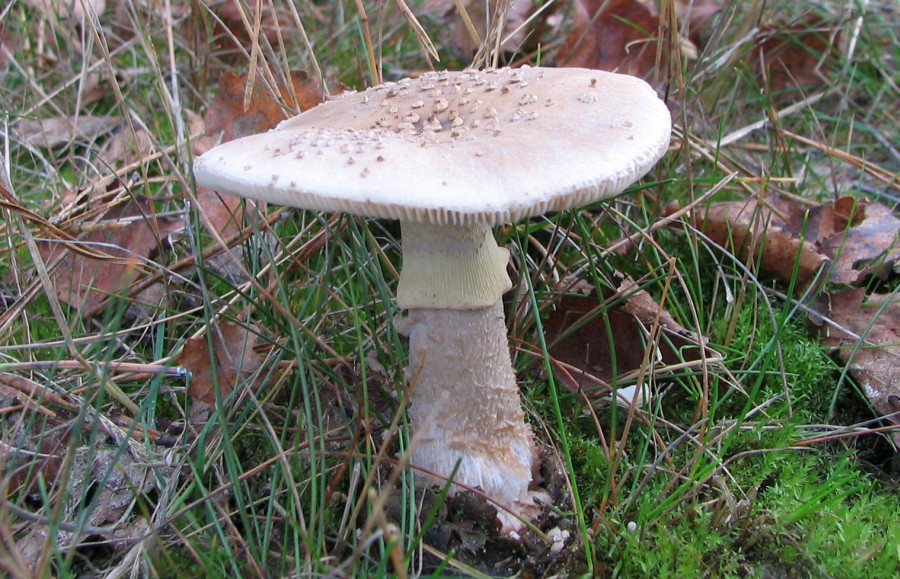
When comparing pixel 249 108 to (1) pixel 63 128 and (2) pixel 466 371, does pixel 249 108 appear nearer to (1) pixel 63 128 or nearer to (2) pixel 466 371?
(1) pixel 63 128

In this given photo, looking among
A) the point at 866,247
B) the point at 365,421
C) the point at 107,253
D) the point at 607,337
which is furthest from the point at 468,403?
the point at 866,247

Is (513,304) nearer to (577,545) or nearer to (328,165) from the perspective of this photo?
(577,545)

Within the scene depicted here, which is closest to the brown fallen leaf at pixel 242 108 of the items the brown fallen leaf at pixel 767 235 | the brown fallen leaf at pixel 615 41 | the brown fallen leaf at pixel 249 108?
the brown fallen leaf at pixel 249 108

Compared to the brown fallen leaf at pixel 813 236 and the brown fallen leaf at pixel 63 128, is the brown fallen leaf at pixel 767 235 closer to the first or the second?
the brown fallen leaf at pixel 813 236

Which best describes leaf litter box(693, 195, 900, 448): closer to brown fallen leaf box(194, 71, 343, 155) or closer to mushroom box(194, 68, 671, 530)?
mushroom box(194, 68, 671, 530)

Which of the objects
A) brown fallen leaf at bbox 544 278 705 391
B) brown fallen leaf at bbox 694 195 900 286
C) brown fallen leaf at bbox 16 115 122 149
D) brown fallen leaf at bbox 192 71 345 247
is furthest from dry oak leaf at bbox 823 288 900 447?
brown fallen leaf at bbox 16 115 122 149

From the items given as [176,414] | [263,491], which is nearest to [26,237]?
[176,414]

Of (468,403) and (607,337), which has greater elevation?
(468,403)
